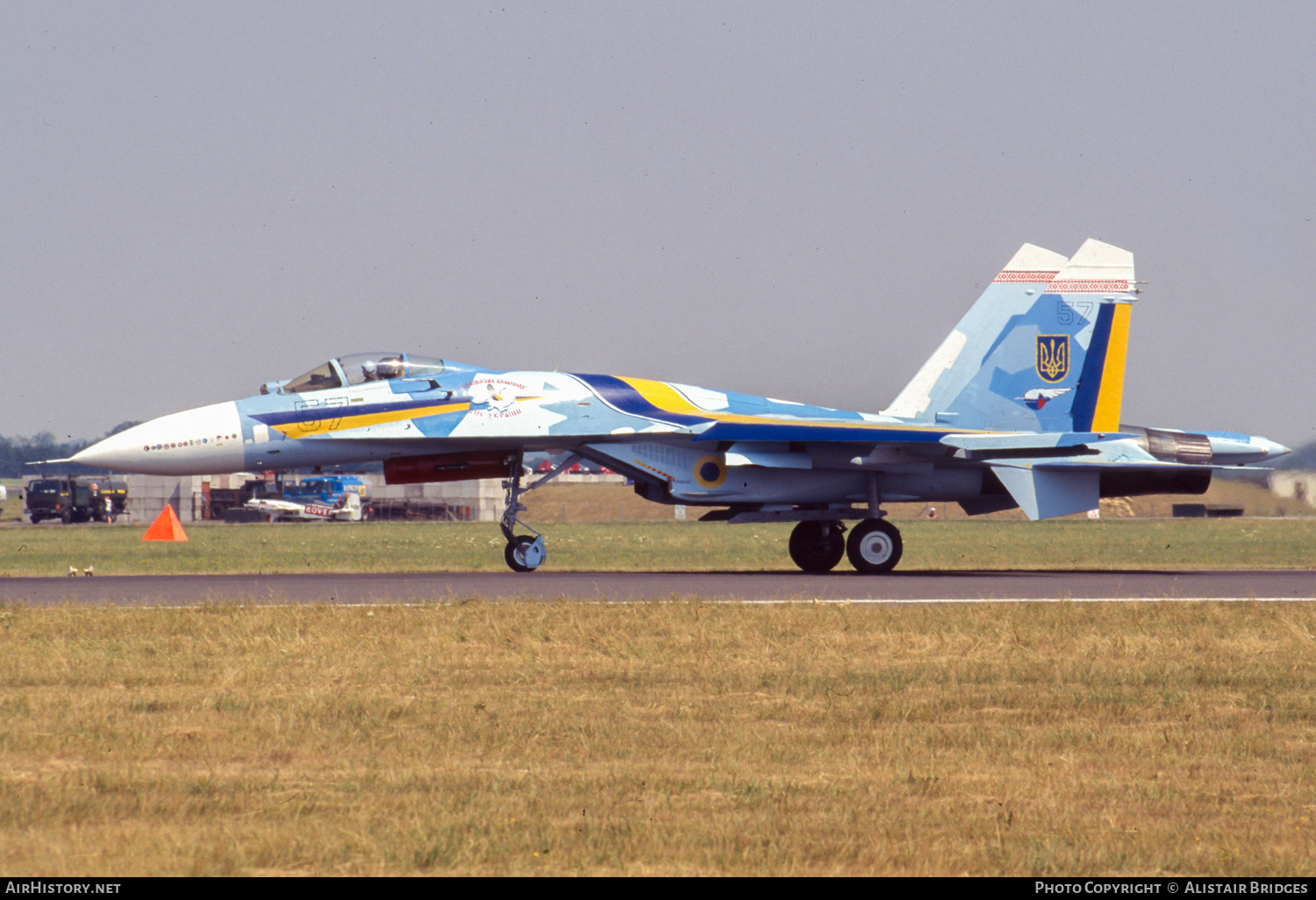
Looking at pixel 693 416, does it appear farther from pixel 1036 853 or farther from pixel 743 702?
pixel 1036 853

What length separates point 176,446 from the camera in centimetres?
1806

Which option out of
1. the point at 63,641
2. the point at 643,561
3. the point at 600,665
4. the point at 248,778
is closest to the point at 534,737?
the point at 248,778

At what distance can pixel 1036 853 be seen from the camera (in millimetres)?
4824

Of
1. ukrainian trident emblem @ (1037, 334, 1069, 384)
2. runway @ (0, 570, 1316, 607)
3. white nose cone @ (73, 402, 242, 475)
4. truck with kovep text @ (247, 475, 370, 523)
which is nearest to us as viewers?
runway @ (0, 570, 1316, 607)

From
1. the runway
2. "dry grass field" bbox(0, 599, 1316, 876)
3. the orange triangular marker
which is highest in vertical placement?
"dry grass field" bbox(0, 599, 1316, 876)

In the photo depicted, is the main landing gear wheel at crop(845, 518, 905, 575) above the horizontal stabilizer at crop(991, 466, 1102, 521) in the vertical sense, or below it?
below

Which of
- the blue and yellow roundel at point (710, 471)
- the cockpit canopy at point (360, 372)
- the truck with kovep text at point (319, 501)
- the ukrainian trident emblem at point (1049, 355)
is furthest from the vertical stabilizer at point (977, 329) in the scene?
the truck with kovep text at point (319, 501)

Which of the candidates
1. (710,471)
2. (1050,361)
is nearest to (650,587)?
(710,471)

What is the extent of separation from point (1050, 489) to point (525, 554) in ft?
27.3

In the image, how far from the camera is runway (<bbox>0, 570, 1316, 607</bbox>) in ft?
48.9

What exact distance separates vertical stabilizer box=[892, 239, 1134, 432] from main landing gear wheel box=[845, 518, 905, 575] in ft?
8.82

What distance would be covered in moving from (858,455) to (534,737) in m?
14.0

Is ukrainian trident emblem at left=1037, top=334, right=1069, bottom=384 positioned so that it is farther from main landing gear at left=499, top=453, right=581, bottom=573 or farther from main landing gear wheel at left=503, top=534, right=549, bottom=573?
main landing gear wheel at left=503, top=534, right=549, bottom=573

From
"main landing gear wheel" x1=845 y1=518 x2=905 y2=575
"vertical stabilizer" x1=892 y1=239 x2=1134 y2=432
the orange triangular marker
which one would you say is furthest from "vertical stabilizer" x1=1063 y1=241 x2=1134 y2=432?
the orange triangular marker
